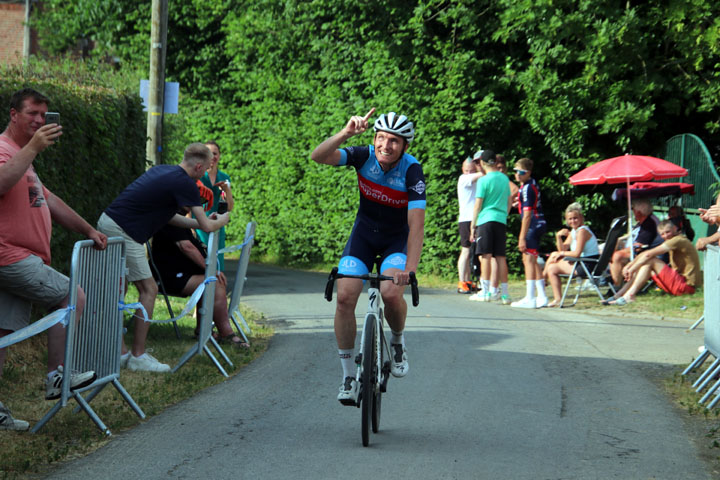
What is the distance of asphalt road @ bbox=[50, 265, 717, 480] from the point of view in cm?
553

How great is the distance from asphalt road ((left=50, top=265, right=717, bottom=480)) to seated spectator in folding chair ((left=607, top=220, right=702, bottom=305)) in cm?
257

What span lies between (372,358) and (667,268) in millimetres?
8901

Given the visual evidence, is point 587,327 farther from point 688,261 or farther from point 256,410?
point 256,410

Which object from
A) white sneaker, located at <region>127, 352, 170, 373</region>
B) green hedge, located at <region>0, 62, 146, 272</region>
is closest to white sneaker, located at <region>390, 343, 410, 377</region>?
white sneaker, located at <region>127, 352, 170, 373</region>

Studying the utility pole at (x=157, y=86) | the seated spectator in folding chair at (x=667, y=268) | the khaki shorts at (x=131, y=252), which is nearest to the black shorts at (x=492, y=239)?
the seated spectator in folding chair at (x=667, y=268)

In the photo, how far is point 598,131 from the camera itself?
16.8 metres

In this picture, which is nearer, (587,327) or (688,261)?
(587,327)

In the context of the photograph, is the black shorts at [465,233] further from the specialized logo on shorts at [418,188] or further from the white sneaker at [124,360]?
the specialized logo on shorts at [418,188]

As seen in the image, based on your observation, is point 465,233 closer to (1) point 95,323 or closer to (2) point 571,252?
(2) point 571,252

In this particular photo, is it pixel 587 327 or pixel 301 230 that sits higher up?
pixel 301 230

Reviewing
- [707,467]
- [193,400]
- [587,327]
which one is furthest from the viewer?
[587,327]

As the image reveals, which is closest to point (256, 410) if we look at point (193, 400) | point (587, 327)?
point (193, 400)

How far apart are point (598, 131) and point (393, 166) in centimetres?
1088

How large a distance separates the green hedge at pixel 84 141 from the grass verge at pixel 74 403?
128cm
